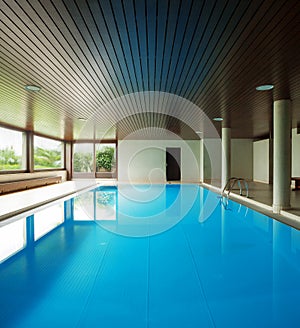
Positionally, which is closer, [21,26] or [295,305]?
[295,305]

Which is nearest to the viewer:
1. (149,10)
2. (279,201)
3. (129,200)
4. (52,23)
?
(149,10)

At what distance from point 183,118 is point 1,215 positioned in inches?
231

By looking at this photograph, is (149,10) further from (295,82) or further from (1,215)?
(1,215)

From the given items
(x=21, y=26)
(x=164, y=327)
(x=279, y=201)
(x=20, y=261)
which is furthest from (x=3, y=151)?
(x=164, y=327)

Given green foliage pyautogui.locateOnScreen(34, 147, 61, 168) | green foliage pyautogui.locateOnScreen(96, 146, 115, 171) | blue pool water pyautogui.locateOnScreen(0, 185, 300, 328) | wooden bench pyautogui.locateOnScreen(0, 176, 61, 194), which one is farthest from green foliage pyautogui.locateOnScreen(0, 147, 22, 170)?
blue pool water pyautogui.locateOnScreen(0, 185, 300, 328)

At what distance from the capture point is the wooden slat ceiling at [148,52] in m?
2.66

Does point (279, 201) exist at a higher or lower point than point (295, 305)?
Answer: higher

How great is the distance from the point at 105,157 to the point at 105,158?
2.7 inches

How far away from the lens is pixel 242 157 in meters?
16.8

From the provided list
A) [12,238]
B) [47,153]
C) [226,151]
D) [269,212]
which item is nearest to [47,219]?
[12,238]

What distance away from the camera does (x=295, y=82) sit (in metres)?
4.99

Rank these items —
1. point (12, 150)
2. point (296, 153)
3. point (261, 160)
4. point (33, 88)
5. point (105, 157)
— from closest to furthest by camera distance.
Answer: point (33, 88), point (12, 150), point (296, 153), point (261, 160), point (105, 157)

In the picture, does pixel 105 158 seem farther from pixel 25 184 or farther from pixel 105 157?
pixel 25 184

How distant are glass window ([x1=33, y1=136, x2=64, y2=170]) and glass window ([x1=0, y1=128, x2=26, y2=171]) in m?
1.17
